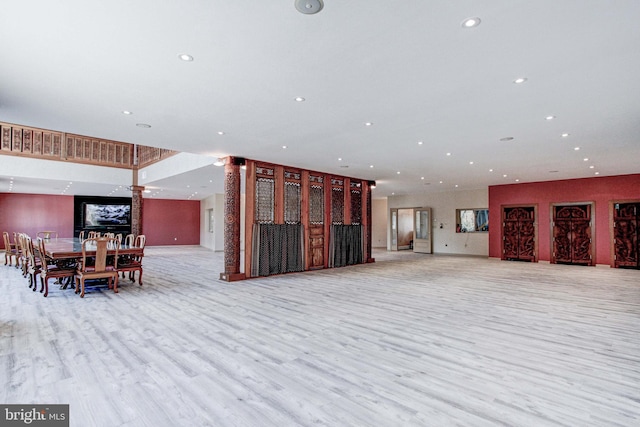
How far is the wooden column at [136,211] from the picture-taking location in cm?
1339

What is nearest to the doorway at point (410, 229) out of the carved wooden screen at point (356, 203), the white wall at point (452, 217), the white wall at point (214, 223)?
the white wall at point (452, 217)

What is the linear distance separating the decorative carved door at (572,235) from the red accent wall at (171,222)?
1707 centimetres

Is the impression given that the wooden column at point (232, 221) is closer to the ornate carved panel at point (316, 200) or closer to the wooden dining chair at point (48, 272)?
the ornate carved panel at point (316, 200)

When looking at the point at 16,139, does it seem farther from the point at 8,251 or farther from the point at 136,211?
the point at 136,211

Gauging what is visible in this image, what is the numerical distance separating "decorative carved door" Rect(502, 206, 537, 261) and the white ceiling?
557cm

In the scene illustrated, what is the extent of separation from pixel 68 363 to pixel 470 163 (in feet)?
27.4

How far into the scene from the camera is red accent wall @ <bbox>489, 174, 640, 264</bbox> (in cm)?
1013

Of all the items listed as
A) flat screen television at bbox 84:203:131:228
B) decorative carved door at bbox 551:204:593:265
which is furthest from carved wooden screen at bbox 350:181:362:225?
flat screen television at bbox 84:203:131:228

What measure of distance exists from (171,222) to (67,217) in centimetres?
475

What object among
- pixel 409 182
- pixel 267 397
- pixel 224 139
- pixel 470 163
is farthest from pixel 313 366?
pixel 409 182

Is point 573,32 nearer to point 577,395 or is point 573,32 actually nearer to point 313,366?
point 577,395

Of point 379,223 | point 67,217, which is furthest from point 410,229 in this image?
point 67,217

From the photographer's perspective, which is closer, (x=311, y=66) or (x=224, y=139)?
(x=311, y=66)

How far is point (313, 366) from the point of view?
3.04 m
